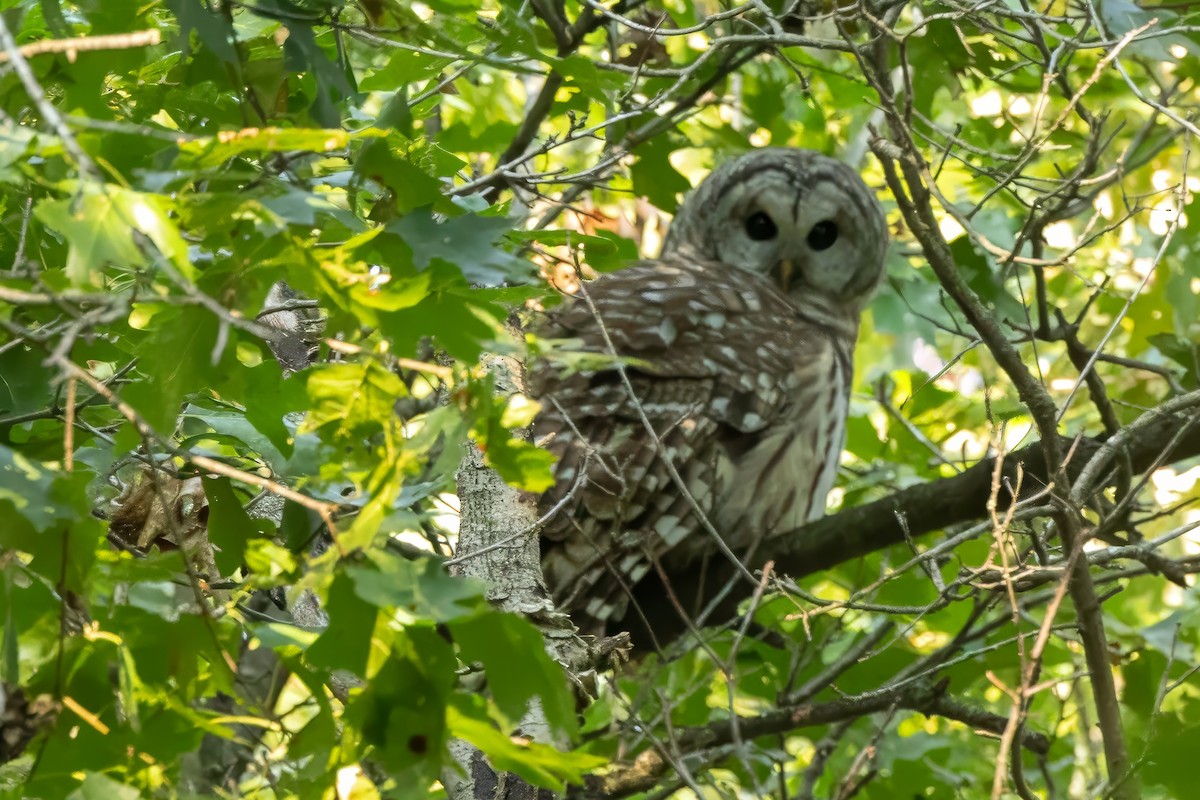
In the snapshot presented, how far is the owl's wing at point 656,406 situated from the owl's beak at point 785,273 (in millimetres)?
529

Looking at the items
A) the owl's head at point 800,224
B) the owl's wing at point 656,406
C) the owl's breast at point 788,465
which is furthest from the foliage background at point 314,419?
the owl's head at point 800,224

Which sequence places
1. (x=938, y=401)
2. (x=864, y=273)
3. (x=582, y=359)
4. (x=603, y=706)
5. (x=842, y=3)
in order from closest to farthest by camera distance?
(x=582, y=359) < (x=603, y=706) < (x=842, y=3) < (x=938, y=401) < (x=864, y=273)

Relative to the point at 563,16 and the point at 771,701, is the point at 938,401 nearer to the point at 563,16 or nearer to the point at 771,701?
the point at 771,701

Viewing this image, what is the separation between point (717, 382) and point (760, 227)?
1545 millimetres

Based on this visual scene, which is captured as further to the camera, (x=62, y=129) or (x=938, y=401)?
(x=938, y=401)

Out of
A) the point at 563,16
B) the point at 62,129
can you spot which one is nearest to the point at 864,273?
the point at 563,16

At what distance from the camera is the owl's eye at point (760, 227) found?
579 centimetres

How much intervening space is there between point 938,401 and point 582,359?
131 inches

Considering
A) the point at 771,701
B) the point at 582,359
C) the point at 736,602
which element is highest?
the point at 582,359

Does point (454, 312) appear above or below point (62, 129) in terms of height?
below

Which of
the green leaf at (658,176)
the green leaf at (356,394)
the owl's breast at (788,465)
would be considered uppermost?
the green leaf at (356,394)

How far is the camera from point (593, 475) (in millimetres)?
3979

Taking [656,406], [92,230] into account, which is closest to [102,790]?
[92,230]

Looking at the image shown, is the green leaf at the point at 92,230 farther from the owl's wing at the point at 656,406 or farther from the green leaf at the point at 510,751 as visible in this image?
the owl's wing at the point at 656,406
